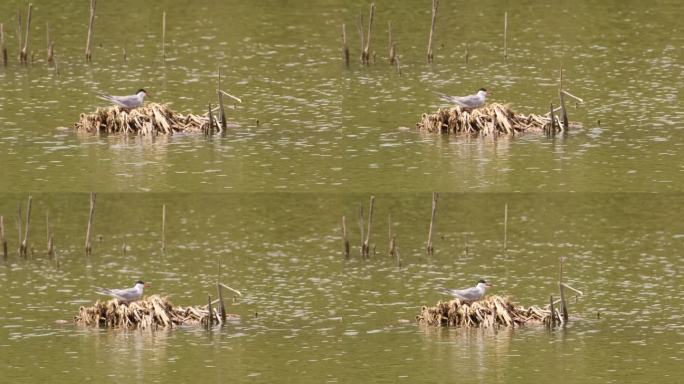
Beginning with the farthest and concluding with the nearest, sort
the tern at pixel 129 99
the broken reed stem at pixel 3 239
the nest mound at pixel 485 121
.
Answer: the nest mound at pixel 485 121 → the tern at pixel 129 99 → the broken reed stem at pixel 3 239

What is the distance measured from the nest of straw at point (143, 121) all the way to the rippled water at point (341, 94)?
0.58 m

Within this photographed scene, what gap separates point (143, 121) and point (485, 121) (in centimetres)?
805

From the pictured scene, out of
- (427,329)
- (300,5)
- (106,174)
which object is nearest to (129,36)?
(300,5)

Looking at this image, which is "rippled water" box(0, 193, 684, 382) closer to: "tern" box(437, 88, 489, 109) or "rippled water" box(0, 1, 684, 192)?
"rippled water" box(0, 1, 684, 192)

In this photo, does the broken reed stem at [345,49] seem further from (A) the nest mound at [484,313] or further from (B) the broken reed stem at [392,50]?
(A) the nest mound at [484,313]

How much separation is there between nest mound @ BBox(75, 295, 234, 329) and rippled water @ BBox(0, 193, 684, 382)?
12.5 inches

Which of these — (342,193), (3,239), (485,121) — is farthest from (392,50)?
(3,239)

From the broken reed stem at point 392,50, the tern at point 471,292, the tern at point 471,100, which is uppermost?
the broken reed stem at point 392,50

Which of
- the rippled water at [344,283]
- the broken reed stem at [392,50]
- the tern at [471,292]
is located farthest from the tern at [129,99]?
the tern at [471,292]

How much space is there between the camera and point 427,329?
4569 centimetres

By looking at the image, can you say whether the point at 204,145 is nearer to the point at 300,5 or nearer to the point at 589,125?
the point at 589,125

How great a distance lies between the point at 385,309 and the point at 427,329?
4.17 feet

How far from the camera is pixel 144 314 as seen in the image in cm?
4581

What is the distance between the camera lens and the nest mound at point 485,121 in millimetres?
58125
